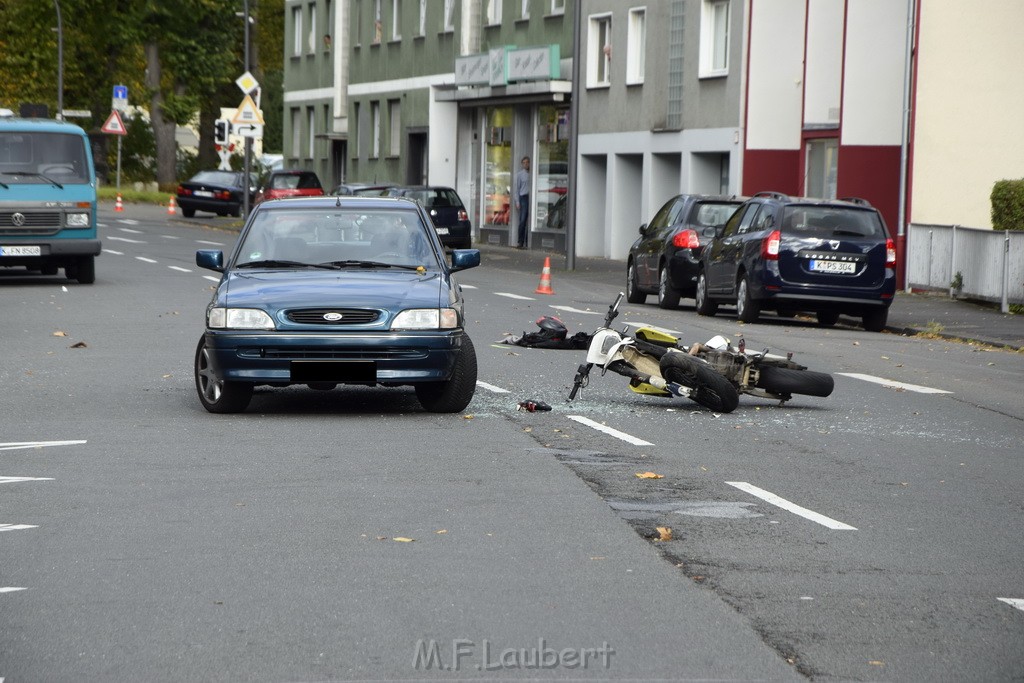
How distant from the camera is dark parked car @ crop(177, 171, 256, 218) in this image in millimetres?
60188

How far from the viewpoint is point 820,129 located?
34250mm

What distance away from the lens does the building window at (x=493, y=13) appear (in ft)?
160

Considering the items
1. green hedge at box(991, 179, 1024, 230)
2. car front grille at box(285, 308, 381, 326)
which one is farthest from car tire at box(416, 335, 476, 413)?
green hedge at box(991, 179, 1024, 230)

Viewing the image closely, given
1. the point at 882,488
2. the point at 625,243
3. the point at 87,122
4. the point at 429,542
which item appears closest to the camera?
the point at 429,542

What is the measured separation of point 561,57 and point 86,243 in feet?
66.1

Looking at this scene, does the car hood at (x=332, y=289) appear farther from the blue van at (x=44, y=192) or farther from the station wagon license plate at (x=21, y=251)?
the station wagon license plate at (x=21, y=251)

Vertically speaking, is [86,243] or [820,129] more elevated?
[820,129]

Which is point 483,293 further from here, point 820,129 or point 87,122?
point 87,122

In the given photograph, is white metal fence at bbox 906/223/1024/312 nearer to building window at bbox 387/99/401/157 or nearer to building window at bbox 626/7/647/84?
building window at bbox 626/7/647/84

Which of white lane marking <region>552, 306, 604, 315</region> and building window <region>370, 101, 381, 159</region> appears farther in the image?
building window <region>370, 101, 381, 159</region>

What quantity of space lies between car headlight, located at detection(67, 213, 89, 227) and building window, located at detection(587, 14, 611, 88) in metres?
19.3

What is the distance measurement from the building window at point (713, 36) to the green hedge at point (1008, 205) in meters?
12.6

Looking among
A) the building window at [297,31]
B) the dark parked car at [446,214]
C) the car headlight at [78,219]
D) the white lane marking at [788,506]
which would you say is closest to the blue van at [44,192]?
the car headlight at [78,219]

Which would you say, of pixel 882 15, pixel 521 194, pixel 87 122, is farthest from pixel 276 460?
pixel 87 122
